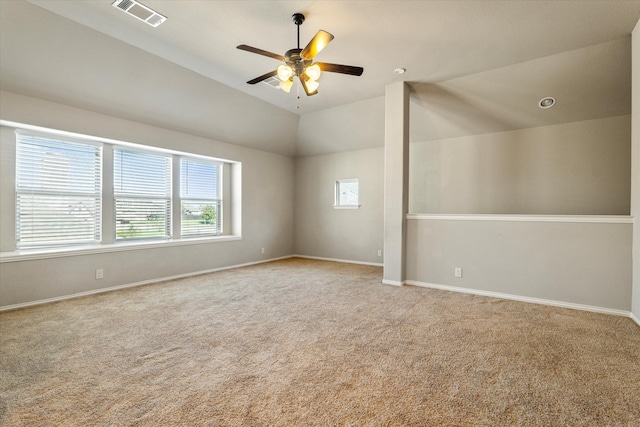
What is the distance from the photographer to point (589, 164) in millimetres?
4605

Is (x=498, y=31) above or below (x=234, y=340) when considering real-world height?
above

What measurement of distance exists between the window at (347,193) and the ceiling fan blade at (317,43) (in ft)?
13.7

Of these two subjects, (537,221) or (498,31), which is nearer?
(498,31)

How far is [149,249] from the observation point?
473 centimetres

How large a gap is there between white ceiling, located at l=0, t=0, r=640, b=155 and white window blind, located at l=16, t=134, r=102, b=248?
69 cm

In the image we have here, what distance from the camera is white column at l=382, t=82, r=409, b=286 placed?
445cm

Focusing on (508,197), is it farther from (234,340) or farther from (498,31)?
(234,340)

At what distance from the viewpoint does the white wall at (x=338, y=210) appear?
6402mm

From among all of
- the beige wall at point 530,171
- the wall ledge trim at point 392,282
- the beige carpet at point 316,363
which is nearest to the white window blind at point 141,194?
the beige carpet at point 316,363

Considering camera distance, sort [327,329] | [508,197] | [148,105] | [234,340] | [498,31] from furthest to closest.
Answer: [508,197] → [148,105] → [498,31] → [327,329] → [234,340]

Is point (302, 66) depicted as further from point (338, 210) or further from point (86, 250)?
point (338, 210)

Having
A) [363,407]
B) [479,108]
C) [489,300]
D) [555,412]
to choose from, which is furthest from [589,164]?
[363,407]

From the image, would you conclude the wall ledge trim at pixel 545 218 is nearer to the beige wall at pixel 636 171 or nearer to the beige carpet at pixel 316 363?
the beige wall at pixel 636 171

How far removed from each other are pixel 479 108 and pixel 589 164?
187cm
